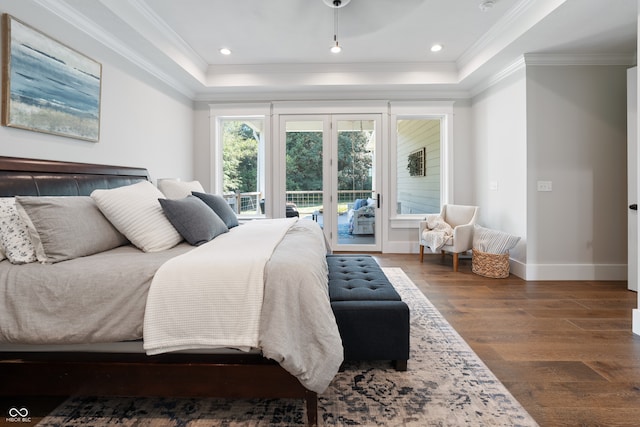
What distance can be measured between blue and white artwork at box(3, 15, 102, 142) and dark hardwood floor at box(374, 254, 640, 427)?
3418mm

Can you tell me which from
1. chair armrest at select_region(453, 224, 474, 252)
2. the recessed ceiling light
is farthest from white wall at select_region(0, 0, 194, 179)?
chair armrest at select_region(453, 224, 474, 252)

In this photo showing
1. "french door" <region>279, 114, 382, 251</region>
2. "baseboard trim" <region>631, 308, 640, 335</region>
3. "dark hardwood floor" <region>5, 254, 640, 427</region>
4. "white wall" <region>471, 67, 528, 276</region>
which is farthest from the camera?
"french door" <region>279, 114, 382, 251</region>

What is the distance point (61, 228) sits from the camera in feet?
5.41

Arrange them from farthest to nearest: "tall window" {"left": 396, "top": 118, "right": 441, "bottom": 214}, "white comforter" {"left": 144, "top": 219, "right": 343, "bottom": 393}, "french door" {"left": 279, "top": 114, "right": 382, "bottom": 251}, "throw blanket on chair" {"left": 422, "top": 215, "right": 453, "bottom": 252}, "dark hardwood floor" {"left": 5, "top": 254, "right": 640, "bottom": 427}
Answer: "tall window" {"left": 396, "top": 118, "right": 441, "bottom": 214} → "french door" {"left": 279, "top": 114, "right": 382, "bottom": 251} → "throw blanket on chair" {"left": 422, "top": 215, "right": 453, "bottom": 252} → "dark hardwood floor" {"left": 5, "top": 254, "right": 640, "bottom": 427} → "white comforter" {"left": 144, "top": 219, "right": 343, "bottom": 393}

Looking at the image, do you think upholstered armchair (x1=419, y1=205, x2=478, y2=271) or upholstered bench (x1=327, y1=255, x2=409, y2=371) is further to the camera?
upholstered armchair (x1=419, y1=205, x2=478, y2=271)

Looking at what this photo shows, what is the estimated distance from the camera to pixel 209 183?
5043 mm

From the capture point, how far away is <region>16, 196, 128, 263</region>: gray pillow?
1.59 metres

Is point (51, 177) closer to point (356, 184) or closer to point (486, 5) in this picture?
point (356, 184)

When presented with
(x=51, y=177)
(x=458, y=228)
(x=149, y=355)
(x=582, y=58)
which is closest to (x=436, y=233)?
(x=458, y=228)

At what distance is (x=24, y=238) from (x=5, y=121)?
1078 mm

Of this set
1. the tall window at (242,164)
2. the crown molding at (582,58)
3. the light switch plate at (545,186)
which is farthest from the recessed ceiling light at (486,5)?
the tall window at (242,164)

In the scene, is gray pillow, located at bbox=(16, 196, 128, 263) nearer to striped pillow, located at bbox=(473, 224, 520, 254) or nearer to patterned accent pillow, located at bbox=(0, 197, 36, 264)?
patterned accent pillow, located at bbox=(0, 197, 36, 264)

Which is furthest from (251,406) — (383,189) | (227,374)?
(383,189)

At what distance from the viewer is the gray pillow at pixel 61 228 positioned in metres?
1.59
